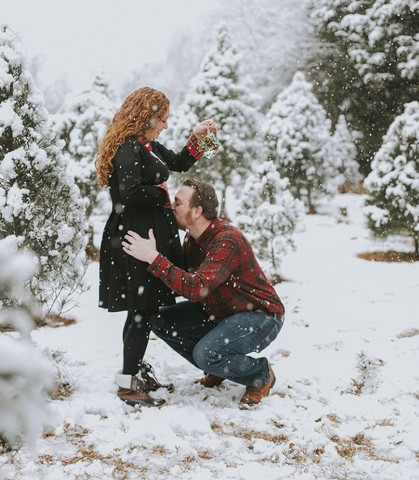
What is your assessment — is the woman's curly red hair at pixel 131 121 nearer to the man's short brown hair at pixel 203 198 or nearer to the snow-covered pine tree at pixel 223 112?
the man's short brown hair at pixel 203 198

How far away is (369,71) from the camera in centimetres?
1359

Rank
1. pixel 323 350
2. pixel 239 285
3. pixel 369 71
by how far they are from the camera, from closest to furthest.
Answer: pixel 239 285 < pixel 323 350 < pixel 369 71

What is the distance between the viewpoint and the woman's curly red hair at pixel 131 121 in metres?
3.15

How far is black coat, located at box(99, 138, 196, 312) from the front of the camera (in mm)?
3111

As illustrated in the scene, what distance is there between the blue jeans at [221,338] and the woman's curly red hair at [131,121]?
114 centimetres

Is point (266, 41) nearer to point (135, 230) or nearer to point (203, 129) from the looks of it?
point (203, 129)

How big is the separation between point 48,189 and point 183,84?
2755 centimetres

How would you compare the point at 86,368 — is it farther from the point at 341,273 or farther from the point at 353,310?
the point at 341,273

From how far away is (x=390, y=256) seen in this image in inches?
371

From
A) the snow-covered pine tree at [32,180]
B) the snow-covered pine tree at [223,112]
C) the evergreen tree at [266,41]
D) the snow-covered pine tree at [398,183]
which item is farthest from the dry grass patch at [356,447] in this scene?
the evergreen tree at [266,41]

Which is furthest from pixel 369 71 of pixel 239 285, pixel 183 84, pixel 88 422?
pixel 183 84

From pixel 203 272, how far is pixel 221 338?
1.46ft

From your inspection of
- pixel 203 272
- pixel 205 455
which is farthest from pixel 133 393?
pixel 203 272

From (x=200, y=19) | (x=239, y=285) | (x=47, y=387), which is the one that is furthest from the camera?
(x=200, y=19)
